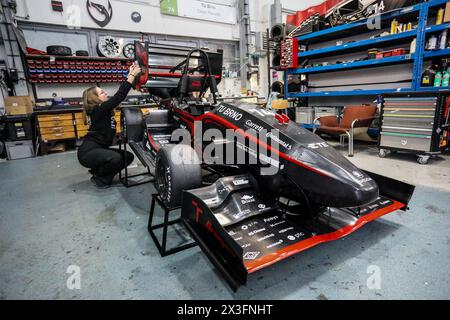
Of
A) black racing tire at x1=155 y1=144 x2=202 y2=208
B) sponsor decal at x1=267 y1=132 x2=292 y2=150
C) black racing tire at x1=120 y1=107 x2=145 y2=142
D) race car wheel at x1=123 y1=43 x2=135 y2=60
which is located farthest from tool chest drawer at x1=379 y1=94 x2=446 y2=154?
race car wheel at x1=123 y1=43 x2=135 y2=60

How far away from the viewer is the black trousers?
8.72ft

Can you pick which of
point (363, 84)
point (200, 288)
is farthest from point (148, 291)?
point (363, 84)

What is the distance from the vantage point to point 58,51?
16.2 ft

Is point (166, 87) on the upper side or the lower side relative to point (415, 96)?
upper

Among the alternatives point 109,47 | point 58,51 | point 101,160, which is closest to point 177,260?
point 101,160

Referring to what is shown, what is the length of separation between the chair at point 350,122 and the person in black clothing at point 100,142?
117 inches

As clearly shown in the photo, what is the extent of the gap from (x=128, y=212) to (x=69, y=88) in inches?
183

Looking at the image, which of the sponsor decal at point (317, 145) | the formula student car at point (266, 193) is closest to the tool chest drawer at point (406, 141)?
the formula student car at point (266, 193)

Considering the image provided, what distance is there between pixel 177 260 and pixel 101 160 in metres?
1.68

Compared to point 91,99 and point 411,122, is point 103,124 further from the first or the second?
point 411,122

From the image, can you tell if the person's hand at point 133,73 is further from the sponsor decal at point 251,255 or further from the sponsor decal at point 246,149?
the sponsor decal at point 251,255

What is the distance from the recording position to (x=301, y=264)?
1357mm
